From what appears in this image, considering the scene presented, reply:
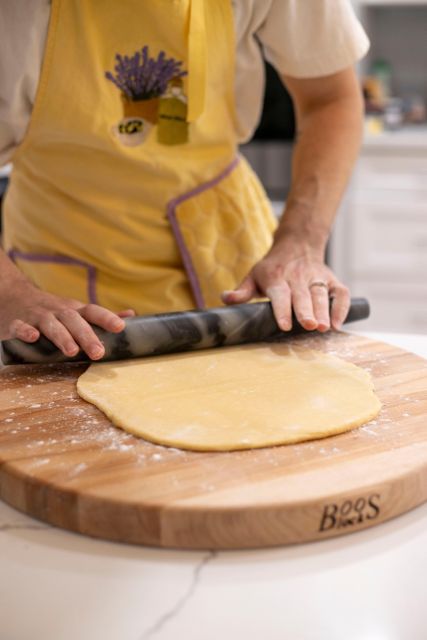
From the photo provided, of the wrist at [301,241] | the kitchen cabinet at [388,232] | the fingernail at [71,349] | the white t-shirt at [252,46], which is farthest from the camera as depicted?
the kitchen cabinet at [388,232]

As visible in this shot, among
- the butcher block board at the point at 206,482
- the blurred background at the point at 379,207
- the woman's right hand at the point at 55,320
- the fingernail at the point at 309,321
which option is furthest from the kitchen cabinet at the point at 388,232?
the butcher block board at the point at 206,482

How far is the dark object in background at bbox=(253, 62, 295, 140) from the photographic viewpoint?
2.66m

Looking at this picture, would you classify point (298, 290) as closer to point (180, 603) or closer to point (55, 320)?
point (55, 320)

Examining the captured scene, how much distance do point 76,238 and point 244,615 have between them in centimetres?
76

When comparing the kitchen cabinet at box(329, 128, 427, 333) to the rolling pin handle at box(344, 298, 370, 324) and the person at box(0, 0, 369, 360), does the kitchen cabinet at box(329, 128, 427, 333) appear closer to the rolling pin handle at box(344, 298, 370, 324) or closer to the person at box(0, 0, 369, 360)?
the person at box(0, 0, 369, 360)

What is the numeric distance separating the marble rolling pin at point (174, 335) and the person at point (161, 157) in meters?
0.02

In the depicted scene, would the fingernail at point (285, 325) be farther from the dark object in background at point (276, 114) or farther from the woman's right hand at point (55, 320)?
the dark object in background at point (276, 114)

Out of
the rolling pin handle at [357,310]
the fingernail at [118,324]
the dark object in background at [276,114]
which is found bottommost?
the rolling pin handle at [357,310]

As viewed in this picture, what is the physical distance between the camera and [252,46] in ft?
3.96

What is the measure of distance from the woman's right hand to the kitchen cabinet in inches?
78.1

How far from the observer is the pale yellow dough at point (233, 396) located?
75cm

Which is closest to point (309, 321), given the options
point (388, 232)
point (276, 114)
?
point (276, 114)

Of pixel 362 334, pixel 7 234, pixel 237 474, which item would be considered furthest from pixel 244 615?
pixel 7 234

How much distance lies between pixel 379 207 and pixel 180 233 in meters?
1.74
